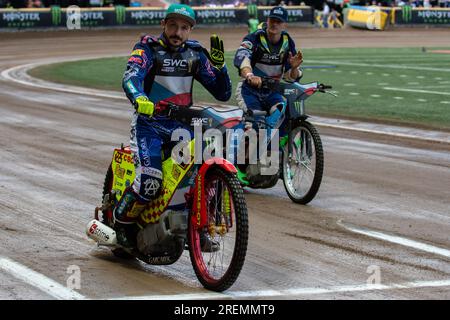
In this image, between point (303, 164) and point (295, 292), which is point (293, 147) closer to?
point (303, 164)

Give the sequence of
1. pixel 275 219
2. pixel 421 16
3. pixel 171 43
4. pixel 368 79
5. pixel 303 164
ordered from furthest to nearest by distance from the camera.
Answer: pixel 421 16
pixel 368 79
pixel 303 164
pixel 275 219
pixel 171 43

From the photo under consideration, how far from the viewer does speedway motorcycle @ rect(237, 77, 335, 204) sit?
1119cm

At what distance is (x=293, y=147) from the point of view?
11.5 m

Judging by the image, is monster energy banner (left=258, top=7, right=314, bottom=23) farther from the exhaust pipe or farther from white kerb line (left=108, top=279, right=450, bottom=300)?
white kerb line (left=108, top=279, right=450, bottom=300)

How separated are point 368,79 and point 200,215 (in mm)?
20139

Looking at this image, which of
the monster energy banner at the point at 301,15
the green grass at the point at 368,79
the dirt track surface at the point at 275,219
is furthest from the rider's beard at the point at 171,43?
the monster energy banner at the point at 301,15

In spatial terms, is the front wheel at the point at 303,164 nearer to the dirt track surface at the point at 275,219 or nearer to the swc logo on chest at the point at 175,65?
the dirt track surface at the point at 275,219

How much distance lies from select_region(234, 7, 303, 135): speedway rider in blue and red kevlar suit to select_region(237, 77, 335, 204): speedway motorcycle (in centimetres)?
15

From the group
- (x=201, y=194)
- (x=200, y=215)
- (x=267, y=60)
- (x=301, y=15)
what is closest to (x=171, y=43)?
(x=201, y=194)

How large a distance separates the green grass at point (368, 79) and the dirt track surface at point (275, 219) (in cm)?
340

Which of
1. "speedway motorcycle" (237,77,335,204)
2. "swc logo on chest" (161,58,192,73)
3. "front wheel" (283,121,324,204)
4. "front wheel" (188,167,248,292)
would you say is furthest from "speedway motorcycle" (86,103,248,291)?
"speedway motorcycle" (237,77,335,204)

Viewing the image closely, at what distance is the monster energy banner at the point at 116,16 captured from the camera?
152ft

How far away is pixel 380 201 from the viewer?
11094 mm

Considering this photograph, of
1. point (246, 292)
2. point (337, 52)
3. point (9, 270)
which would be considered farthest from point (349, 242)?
point (337, 52)
